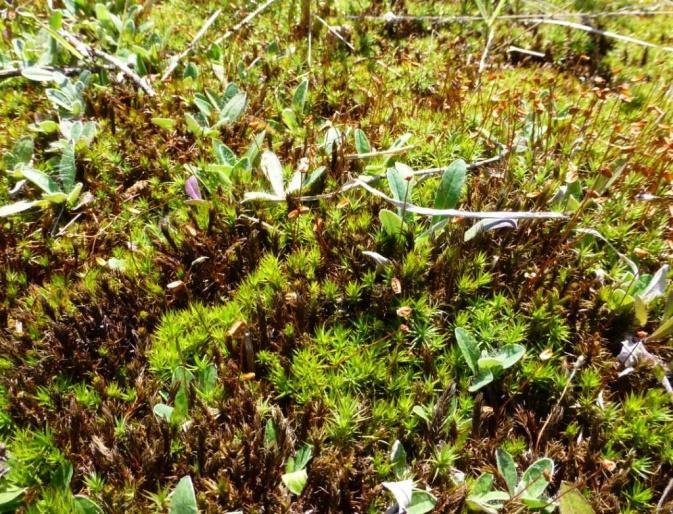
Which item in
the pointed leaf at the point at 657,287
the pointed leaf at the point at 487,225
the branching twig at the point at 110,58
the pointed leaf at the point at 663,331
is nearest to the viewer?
the pointed leaf at the point at 663,331

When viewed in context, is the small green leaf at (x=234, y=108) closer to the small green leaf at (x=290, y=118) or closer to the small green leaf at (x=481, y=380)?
the small green leaf at (x=290, y=118)

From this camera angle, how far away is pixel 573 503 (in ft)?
6.49

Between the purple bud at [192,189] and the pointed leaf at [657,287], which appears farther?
the purple bud at [192,189]

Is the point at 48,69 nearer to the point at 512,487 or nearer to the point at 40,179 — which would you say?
the point at 40,179

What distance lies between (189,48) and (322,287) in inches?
101

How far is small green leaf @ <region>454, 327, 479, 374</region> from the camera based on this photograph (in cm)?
233

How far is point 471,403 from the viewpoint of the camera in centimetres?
228

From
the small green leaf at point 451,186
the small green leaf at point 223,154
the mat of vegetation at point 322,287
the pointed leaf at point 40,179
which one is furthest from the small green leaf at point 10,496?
the small green leaf at point 451,186

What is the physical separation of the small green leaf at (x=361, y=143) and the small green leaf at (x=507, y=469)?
183 cm

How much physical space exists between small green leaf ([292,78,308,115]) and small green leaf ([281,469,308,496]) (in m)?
2.48

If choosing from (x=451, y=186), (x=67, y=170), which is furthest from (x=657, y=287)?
(x=67, y=170)

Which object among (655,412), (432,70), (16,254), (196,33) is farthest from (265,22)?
(655,412)

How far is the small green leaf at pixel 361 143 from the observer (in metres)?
3.14

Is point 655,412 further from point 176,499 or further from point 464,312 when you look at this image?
point 176,499
